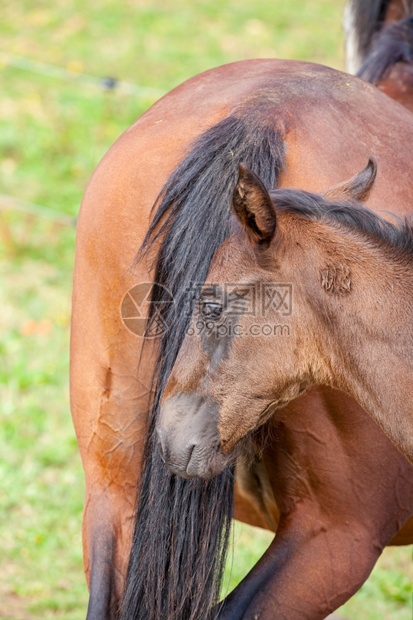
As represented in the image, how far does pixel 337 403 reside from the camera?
211 centimetres

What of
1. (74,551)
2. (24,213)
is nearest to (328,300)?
(74,551)

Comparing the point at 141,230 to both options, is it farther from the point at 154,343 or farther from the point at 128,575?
the point at 128,575

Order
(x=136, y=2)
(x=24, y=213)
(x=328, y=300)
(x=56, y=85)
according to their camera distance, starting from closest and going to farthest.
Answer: (x=328, y=300)
(x=24, y=213)
(x=56, y=85)
(x=136, y=2)

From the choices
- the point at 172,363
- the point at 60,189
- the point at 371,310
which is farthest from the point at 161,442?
the point at 60,189

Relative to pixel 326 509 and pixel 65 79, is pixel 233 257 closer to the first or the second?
pixel 326 509

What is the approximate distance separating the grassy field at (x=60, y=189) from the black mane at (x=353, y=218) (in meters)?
2.57

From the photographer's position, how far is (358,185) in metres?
1.96

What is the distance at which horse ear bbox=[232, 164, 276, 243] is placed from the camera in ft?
5.86

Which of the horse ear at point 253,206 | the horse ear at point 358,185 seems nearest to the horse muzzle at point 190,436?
the horse ear at point 253,206

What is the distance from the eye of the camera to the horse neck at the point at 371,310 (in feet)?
6.20

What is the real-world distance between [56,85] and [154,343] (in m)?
8.38

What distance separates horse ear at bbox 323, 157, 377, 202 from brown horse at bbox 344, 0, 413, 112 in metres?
1.24

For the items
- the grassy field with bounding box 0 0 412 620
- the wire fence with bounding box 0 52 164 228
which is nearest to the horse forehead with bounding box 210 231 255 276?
the grassy field with bounding box 0 0 412 620

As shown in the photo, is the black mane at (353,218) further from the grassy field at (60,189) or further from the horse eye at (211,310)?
the grassy field at (60,189)
